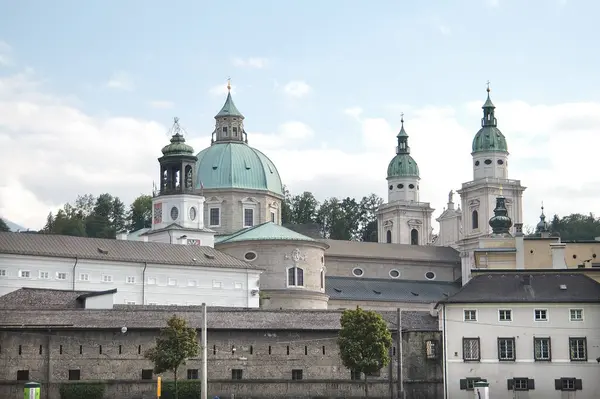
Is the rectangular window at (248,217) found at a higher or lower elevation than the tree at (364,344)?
higher

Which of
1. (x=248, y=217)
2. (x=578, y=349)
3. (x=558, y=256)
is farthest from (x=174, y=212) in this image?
(x=578, y=349)

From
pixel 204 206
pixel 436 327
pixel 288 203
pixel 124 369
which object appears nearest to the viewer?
pixel 124 369

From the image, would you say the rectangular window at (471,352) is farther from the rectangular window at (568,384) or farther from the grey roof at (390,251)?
the grey roof at (390,251)

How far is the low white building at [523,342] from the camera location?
7400 centimetres

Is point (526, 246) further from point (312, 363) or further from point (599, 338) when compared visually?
point (312, 363)

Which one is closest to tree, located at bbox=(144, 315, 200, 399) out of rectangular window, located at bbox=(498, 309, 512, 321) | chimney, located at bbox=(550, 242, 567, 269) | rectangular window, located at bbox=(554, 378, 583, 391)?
rectangular window, located at bbox=(498, 309, 512, 321)

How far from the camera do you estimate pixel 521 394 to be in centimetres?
7375

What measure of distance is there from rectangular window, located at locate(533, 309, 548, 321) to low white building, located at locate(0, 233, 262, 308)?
109 feet

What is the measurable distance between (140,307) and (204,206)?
51588 millimetres

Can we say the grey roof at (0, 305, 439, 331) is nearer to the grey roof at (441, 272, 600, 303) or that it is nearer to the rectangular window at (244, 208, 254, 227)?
the grey roof at (441, 272, 600, 303)

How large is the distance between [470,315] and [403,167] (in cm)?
9240

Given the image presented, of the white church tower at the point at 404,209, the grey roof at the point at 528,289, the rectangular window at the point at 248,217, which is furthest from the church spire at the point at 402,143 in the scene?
the grey roof at the point at 528,289

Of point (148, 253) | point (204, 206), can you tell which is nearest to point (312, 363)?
point (148, 253)

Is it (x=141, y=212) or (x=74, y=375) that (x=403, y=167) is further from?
(x=74, y=375)
